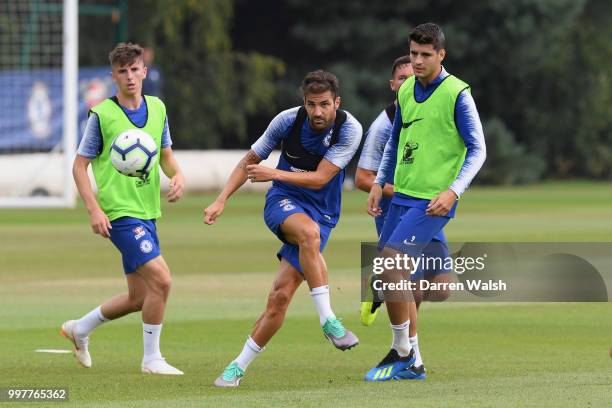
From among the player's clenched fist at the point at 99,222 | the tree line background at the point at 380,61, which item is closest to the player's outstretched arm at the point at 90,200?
the player's clenched fist at the point at 99,222

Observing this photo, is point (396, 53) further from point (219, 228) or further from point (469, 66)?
point (219, 228)

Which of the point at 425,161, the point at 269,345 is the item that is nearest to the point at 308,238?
the point at 425,161

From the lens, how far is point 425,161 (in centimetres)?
994

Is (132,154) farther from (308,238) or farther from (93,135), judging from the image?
(308,238)

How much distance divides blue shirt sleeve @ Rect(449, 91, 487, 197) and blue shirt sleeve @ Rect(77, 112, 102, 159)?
246 centimetres

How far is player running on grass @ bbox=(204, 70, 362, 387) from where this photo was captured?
970cm

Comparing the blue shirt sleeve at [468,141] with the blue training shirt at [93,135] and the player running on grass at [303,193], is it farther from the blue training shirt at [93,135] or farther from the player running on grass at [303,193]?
the blue training shirt at [93,135]

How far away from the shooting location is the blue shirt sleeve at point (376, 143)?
12109 mm

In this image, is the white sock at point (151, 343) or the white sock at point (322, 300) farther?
the white sock at point (151, 343)

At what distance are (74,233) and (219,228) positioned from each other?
2.85 meters

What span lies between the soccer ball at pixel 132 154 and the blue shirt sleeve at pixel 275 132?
787 mm

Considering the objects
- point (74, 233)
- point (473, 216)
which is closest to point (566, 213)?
point (473, 216)

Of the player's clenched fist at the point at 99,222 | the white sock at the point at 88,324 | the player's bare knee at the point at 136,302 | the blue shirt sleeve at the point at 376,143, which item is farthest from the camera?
the blue shirt sleeve at the point at 376,143

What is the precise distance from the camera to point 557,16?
5003cm
